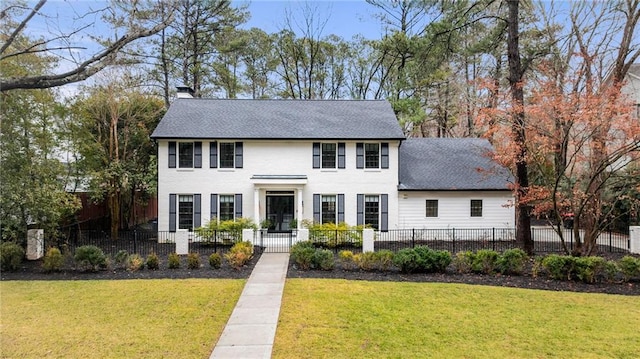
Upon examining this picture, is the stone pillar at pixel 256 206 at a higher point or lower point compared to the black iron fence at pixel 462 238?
higher

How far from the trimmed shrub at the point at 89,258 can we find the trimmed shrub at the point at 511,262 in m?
12.3

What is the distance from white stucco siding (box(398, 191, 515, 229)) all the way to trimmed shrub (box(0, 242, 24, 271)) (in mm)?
15163

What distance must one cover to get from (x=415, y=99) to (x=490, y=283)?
19319 millimetres

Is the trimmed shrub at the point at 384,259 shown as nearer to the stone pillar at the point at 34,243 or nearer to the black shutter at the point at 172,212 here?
the black shutter at the point at 172,212

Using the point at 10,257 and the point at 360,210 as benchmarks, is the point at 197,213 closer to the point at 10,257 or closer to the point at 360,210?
the point at 10,257

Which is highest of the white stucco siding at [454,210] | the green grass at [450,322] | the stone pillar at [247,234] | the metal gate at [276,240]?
the white stucco siding at [454,210]

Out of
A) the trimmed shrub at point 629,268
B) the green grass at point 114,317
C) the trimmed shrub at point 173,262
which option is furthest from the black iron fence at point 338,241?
the green grass at point 114,317

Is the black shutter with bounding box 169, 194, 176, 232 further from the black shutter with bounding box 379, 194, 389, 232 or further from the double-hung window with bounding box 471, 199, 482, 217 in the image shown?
the double-hung window with bounding box 471, 199, 482, 217

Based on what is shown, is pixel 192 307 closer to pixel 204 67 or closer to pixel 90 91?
pixel 90 91

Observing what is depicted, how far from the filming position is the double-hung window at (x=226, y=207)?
17.8 meters

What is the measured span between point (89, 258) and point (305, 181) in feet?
30.3

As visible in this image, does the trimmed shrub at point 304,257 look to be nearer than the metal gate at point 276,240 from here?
Yes

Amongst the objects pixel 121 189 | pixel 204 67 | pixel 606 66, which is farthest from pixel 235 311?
pixel 204 67

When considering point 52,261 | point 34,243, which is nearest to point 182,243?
point 52,261
